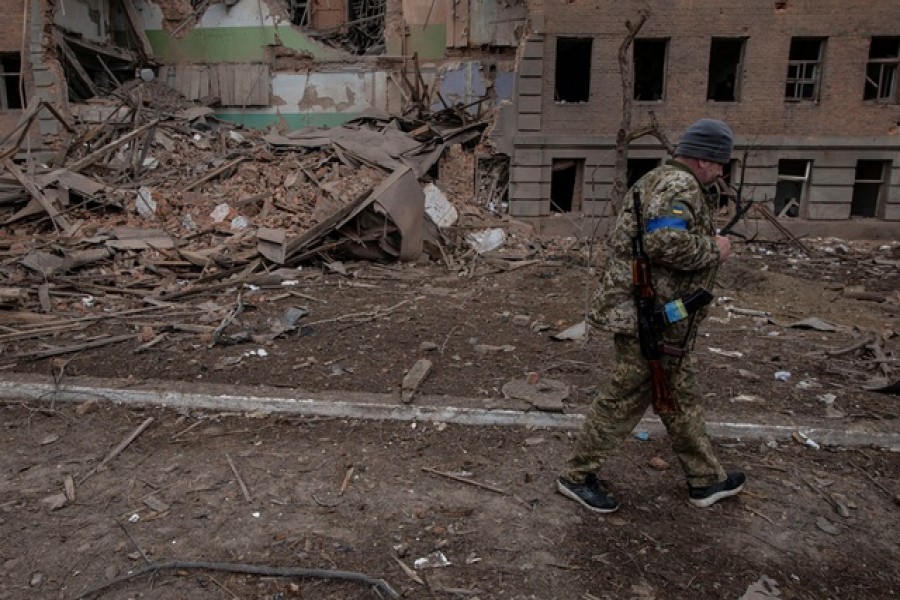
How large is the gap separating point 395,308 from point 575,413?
3.37m

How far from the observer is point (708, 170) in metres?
3.23

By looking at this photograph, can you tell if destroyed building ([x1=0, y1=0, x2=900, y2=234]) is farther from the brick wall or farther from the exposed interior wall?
the exposed interior wall

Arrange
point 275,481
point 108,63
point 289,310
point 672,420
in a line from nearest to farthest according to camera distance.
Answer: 1. point 672,420
2. point 275,481
3. point 289,310
4. point 108,63

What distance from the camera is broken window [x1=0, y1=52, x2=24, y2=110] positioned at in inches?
629

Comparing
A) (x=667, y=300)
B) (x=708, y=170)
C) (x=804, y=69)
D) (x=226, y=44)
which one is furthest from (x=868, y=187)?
(x=226, y=44)

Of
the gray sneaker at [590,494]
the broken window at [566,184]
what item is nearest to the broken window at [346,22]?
the broken window at [566,184]

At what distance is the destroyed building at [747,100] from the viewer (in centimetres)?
1441

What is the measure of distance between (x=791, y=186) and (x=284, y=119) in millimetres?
14333

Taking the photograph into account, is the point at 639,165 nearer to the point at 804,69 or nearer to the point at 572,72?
the point at 572,72

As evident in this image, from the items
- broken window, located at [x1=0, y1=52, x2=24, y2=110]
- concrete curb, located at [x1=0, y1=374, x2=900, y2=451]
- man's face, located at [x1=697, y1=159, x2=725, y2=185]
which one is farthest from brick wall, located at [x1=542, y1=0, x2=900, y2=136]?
broken window, located at [x1=0, y1=52, x2=24, y2=110]

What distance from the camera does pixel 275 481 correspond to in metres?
3.72

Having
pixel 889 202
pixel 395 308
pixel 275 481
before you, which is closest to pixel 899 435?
pixel 275 481

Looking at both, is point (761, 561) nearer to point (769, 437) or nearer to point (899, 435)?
point (769, 437)

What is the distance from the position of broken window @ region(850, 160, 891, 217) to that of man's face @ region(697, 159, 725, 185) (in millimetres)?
14787
